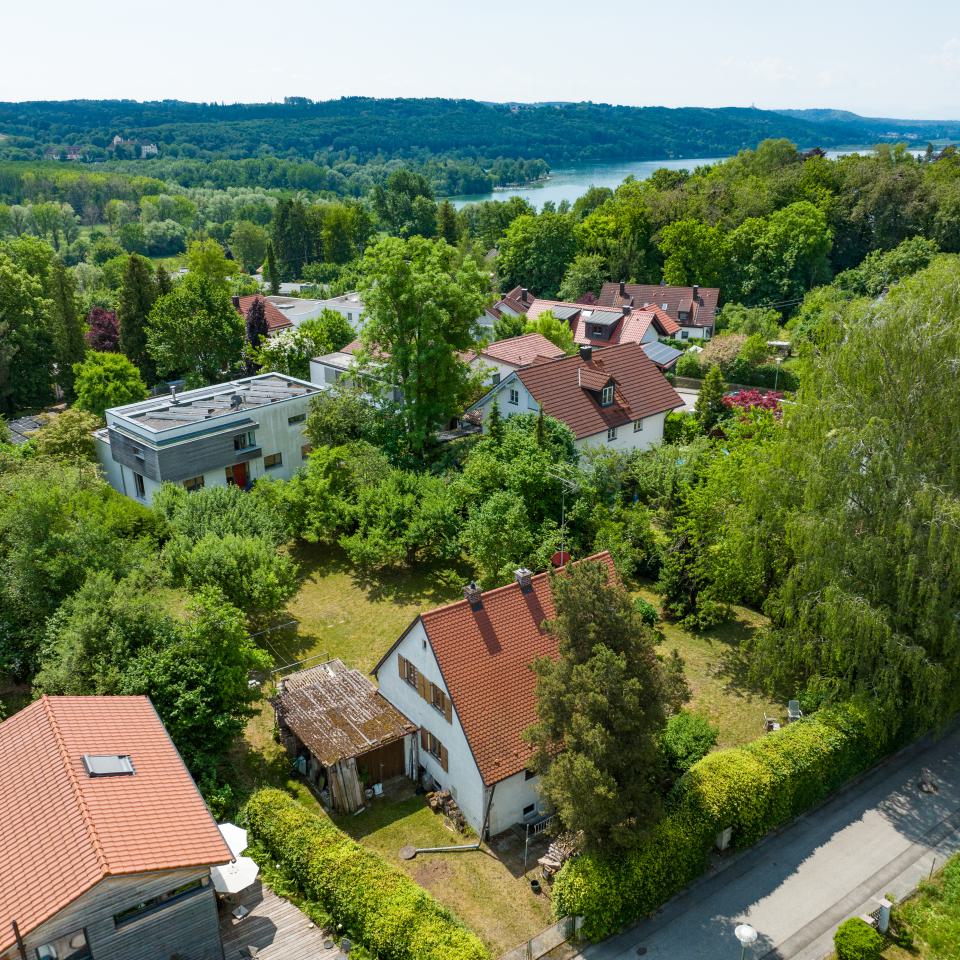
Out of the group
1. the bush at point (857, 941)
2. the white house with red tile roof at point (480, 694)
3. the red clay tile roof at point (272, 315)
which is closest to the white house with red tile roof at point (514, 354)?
the red clay tile roof at point (272, 315)

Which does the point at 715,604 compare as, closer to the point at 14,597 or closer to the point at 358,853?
the point at 358,853

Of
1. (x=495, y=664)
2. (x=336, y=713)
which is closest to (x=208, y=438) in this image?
(x=336, y=713)

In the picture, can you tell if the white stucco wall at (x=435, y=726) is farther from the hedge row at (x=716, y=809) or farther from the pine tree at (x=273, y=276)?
the pine tree at (x=273, y=276)

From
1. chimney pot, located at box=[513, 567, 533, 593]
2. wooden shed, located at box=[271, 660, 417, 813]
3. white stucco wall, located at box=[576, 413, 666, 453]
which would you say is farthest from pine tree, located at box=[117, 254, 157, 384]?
chimney pot, located at box=[513, 567, 533, 593]

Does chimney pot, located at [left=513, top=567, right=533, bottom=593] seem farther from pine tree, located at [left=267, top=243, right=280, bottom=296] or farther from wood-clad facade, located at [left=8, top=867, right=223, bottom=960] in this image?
pine tree, located at [left=267, top=243, right=280, bottom=296]

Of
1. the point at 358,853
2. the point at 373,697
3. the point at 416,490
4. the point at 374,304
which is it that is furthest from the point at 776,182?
the point at 358,853

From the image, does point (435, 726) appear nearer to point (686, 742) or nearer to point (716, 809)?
point (686, 742)
